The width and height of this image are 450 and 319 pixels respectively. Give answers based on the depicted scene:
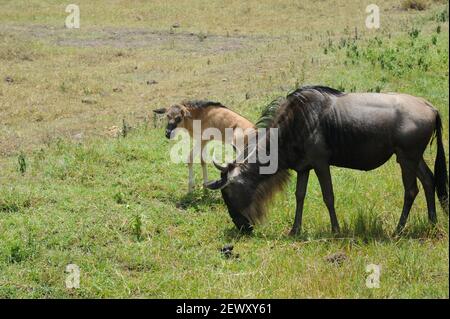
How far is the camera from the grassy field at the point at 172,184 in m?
6.95

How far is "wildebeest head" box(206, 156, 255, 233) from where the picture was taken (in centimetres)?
841

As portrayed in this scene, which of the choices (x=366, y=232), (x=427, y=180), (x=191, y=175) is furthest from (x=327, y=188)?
(x=191, y=175)

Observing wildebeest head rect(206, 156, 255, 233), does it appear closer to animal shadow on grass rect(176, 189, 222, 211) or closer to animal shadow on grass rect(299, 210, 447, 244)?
animal shadow on grass rect(299, 210, 447, 244)

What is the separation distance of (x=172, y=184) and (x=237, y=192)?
2484 mm

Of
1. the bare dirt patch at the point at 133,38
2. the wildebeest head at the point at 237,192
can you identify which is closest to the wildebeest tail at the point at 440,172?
the wildebeest head at the point at 237,192

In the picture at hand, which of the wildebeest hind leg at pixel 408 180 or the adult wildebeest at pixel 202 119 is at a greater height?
the adult wildebeest at pixel 202 119

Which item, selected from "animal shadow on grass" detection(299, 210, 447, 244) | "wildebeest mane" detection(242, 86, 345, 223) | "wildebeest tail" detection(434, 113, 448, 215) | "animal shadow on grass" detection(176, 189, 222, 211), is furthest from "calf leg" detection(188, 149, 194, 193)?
"wildebeest tail" detection(434, 113, 448, 215)

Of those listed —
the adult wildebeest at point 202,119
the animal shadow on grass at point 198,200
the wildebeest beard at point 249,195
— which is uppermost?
the adult wildebeest at point 202,119

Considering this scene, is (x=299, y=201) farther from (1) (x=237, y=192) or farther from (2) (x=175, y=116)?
(2) (x=175, y=116)

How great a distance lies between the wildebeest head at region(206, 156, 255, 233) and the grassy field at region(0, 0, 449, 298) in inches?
8.7

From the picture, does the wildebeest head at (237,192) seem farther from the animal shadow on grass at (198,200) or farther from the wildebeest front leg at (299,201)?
the animal shadow on grass at (198,200)

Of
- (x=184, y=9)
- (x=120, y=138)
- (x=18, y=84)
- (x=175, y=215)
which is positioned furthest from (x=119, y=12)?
(x=175, y=215)

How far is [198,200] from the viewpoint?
9.98 meters

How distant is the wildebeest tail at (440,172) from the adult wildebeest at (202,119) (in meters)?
3.01
